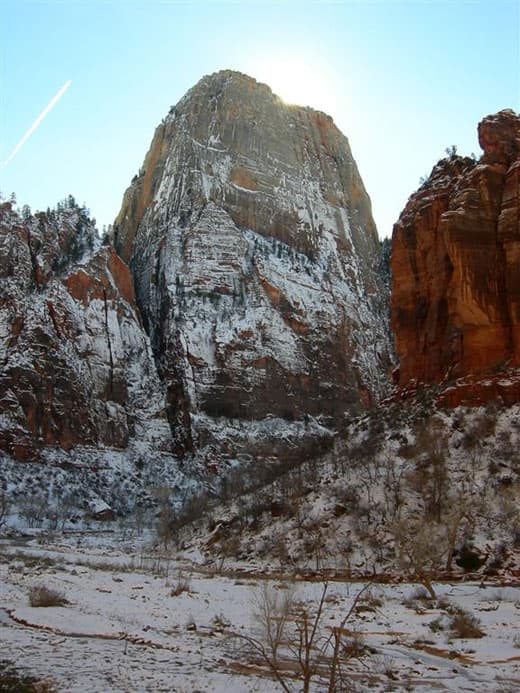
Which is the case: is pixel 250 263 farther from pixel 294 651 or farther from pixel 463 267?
pixel 294 651

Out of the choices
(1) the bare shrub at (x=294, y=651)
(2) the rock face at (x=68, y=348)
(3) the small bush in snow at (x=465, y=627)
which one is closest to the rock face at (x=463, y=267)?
(3) the small bush in snow at (x=465, y=627)

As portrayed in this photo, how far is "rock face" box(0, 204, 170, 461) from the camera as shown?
74163 mm

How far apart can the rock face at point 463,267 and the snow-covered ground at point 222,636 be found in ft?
60.5

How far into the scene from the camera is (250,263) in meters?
100

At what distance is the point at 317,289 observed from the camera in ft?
342

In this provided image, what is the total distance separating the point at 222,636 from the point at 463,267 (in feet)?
97.9

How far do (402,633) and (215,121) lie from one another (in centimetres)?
11411

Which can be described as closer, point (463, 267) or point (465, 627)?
point (465, 627)

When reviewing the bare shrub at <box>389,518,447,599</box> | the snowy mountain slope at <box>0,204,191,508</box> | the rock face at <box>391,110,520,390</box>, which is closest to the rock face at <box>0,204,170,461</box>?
the snowy mountain slope at <box>0,204,191,508</box>

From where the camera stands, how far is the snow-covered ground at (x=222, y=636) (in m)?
8.52

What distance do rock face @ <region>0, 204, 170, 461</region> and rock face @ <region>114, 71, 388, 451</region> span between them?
4971mm

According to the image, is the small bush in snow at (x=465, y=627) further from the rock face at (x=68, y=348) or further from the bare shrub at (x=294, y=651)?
the rock face at (x=68, y=348)

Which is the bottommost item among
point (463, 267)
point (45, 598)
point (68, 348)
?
point (45, 598)

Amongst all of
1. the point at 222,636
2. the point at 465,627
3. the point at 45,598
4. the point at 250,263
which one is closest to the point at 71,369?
the point at 250,263
